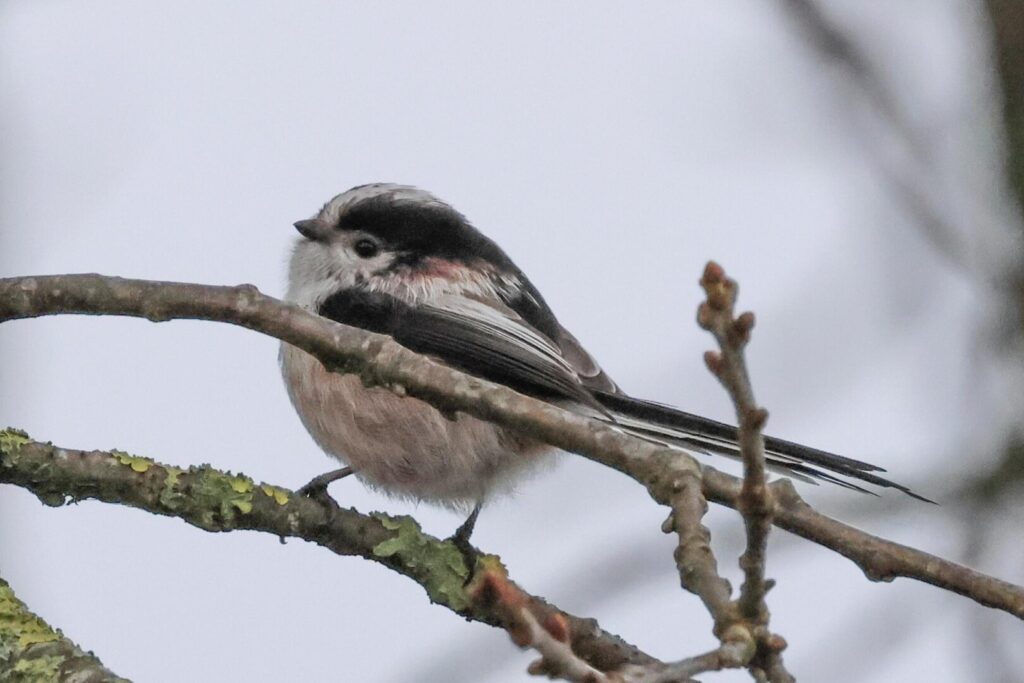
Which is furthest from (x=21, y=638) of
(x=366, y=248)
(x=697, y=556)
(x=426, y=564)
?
(x=366, y=248)

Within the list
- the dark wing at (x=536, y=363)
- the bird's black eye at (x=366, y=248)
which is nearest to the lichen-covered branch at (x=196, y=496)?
the dark wing at (x=536, y=363)

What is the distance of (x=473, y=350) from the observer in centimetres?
371

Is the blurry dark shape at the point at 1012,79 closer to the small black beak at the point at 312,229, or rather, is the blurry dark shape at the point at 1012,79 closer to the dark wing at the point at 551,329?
the dark wing at the point at 551,329

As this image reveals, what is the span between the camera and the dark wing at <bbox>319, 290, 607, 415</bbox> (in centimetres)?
358

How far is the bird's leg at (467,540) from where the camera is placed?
312 centimetres

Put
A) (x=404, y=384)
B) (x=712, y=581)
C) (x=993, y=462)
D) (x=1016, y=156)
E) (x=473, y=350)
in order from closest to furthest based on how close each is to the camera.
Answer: (x=712, y=581)
(x=404, y=384)
(x=1016, y=156)
(x=993, y=462)
(x=473, y=350)

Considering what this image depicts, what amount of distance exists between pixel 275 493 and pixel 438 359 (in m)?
0.87

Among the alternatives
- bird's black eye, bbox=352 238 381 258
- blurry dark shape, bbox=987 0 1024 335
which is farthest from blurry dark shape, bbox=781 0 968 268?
bird's black eye, bbox=352 238 381 258

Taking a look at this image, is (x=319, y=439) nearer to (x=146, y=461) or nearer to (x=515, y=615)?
(x=146, y=461)

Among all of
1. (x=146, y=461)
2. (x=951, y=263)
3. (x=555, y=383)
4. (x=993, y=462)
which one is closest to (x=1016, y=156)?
(x=951, y=263)

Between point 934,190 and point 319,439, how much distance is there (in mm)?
1960

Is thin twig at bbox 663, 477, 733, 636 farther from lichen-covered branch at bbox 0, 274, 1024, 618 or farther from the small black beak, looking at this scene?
the small black beak

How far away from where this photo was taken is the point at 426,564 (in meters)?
3.06

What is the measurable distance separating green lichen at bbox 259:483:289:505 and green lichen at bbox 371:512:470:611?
9.2 inches
